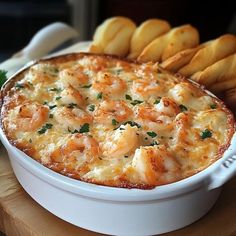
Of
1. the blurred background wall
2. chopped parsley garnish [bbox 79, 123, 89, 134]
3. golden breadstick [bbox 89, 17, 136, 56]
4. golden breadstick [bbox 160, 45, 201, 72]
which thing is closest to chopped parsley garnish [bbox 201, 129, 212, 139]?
chopped parsley garnish [bbox 79, 123, 89, 134]

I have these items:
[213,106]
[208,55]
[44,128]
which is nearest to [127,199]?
[44,128]

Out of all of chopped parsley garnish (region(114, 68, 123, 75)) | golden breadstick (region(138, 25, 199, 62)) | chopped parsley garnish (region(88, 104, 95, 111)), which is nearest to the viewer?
chopped parsley garnish (region(88, 104, 95, 111))

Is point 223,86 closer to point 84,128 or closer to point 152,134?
point 152,134

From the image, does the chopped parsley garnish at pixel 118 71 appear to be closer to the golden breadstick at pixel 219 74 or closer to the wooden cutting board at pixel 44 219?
the golden breadstick at pixel 219 74

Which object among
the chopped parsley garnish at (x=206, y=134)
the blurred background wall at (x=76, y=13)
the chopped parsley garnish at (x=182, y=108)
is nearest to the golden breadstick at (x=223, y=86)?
the chopped parsley garnish at (x=182, y=108)

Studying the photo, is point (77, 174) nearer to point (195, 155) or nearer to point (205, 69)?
point (195, 155)

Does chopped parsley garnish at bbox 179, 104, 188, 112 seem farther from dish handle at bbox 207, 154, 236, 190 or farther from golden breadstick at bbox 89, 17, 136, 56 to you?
golden breadstick at bbox 89, 17, 136, 56

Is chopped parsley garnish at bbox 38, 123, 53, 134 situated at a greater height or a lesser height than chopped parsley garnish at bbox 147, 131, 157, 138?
lesser

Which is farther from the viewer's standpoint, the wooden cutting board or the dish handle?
the wooden cutting board
